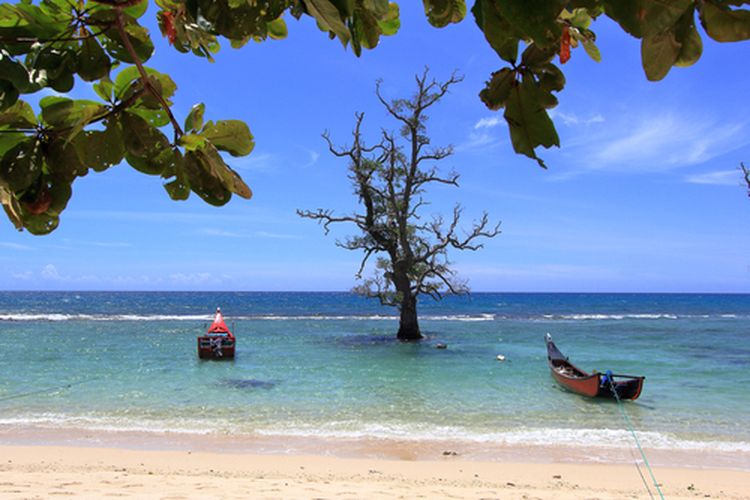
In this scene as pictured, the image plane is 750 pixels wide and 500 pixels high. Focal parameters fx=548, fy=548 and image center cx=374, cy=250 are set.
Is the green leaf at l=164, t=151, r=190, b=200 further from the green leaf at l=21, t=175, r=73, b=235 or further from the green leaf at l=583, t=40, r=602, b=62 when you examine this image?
the green leaf at l=583, t=40, r=602, b=62

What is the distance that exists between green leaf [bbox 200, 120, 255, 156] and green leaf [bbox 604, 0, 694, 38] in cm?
60

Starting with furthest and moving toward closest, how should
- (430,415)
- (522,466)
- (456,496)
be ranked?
(430,415) → (522,466) → (456,496)

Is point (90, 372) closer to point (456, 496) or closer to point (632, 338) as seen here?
point (456, 496)

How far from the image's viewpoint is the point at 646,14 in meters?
0.60

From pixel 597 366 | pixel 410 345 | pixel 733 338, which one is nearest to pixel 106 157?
pixel 597 366

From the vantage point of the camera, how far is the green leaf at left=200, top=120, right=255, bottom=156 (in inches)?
36.5

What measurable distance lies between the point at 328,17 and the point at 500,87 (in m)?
0.38

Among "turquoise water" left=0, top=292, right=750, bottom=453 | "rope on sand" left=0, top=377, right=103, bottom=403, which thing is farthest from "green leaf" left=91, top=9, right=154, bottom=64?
"rope on sand" left=0, top=377, right=103, bottom=403

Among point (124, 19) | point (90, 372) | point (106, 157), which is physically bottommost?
point (90, 372)

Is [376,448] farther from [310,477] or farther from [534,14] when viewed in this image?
[534,14]

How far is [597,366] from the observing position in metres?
17.0

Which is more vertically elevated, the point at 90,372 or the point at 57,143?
the point at 57,143

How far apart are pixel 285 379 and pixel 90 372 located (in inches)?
220

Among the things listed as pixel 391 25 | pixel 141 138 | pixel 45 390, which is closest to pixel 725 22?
pixel 391 25
